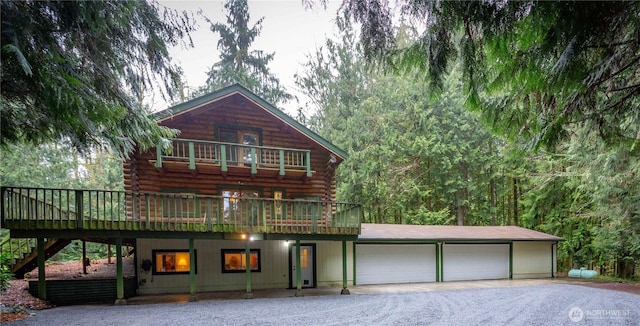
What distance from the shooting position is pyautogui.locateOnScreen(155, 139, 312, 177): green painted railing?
11273mm

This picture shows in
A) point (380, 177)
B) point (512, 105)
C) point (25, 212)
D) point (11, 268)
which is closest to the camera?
point (512, 105)

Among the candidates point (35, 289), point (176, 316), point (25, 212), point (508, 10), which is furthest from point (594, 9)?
point (35, 289)

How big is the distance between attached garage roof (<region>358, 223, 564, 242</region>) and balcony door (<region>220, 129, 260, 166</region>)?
5.02 metres

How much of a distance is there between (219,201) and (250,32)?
18.4m

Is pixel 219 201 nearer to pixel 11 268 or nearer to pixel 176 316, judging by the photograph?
pixel 176 316

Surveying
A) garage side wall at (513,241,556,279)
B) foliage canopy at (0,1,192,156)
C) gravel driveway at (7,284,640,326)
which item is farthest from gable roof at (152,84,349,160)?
garage side wall at (513,241,556,279)

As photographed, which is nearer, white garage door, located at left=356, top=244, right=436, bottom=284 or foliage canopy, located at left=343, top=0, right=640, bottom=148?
foliage canopy, located at left=343, top=0, right=640, bottom=148

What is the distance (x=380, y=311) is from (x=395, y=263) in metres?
5.88

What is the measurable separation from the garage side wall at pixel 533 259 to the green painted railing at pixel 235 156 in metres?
10.3

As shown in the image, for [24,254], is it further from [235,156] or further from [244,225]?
[244,225]

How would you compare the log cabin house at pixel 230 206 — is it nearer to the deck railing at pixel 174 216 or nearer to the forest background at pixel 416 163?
the deck railing at pixel 174 216

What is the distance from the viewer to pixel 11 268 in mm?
11391

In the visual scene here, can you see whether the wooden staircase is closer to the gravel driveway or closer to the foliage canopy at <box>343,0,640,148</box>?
the gravel driveway

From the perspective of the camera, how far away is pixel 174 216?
32.6ft
